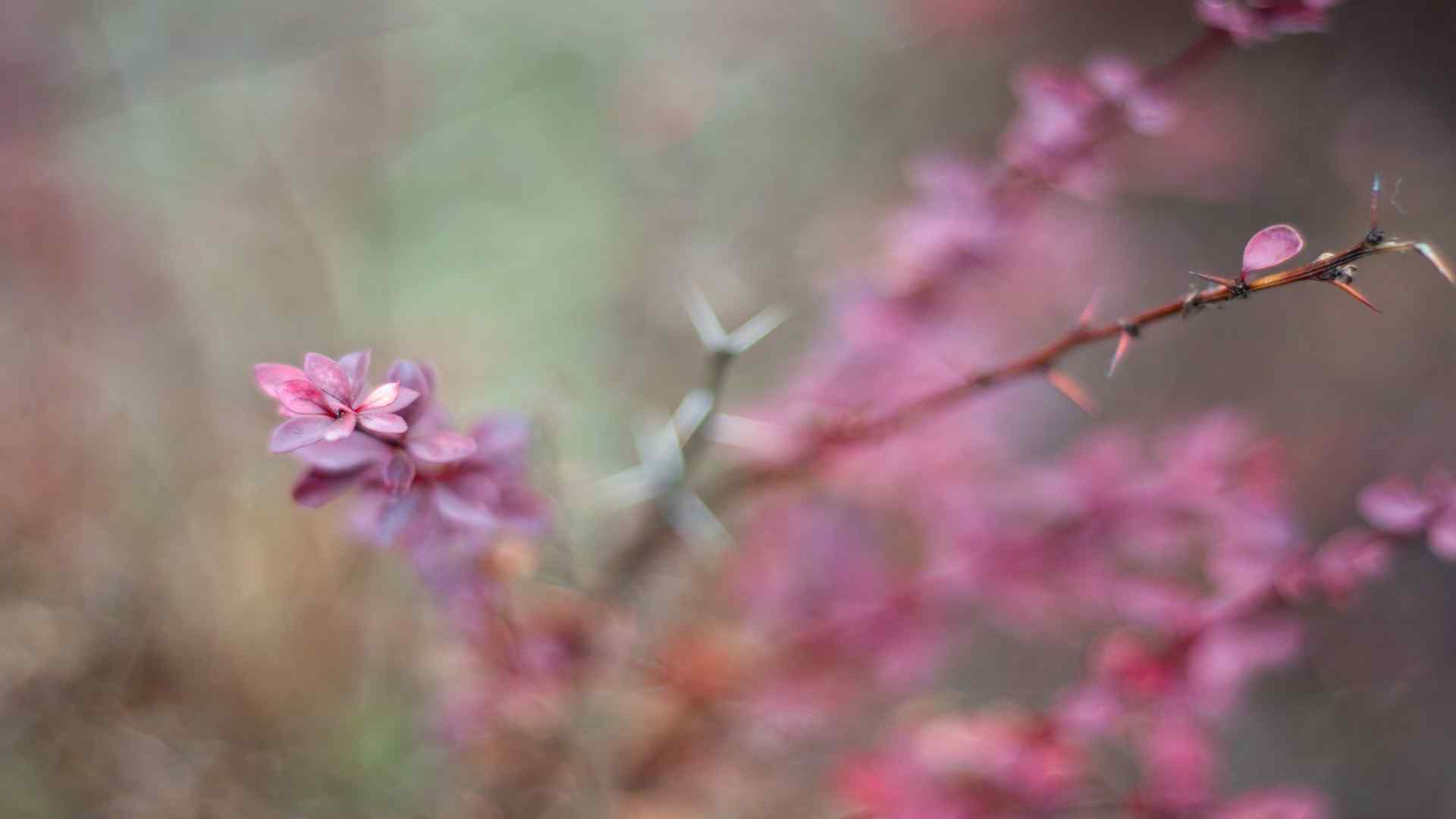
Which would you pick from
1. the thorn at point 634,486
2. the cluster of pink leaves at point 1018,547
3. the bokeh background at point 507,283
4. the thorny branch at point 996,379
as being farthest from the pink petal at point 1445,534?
the thorn at point 634,486

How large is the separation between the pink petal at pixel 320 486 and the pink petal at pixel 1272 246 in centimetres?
53

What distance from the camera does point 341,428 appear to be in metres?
0.47

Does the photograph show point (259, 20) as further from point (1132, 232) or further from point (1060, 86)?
point (1132, 232)

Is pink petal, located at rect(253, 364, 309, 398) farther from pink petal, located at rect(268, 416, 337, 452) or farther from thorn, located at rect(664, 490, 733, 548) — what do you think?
thorn, located at rect(664, 490, 733, 548)

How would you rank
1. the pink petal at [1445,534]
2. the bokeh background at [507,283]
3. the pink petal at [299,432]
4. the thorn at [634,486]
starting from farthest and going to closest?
the bokeh background at [507,283]
the thorn at [634,486]
the pink petal at [1445,534]
the pink petal at [299,432]

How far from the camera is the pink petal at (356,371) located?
0.51 metres

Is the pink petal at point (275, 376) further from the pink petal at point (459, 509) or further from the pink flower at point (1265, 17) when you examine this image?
the pink flower at point (1265, 17)

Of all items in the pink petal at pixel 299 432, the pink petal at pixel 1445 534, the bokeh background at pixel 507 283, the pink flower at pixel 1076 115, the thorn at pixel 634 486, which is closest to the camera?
the pink petal at pixel 299 432

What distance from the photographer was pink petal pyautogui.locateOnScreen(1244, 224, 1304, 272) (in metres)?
0.51

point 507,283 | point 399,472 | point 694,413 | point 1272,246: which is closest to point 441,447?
point 399,472

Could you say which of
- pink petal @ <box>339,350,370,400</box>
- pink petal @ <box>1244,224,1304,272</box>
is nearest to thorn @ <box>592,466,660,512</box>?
pink petal @ <box>339,350,370,400</box>

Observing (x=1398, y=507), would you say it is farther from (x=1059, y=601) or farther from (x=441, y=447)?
(x=441, y=447)

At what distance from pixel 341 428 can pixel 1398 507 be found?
0.71m

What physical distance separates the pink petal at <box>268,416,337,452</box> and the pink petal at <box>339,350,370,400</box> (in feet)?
0.09
